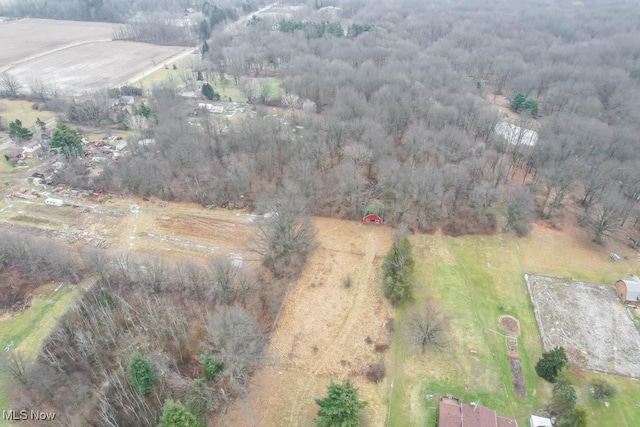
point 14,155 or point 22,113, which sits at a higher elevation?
point 22,113

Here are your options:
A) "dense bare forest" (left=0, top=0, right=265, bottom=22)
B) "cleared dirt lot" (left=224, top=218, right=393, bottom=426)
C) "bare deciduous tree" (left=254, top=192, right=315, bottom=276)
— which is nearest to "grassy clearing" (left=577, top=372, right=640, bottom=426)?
"cleared dirt lot" (left=224, top=218, right=393, bottom=426)

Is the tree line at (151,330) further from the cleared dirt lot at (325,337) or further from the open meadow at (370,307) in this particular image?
the open meadow at (370,307)

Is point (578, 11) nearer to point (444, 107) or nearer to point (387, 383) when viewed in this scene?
point (444, 107)

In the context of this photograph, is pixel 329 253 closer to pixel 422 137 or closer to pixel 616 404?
pixel 422 137

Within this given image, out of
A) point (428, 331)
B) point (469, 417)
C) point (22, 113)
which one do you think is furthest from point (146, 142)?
point (469, 417)

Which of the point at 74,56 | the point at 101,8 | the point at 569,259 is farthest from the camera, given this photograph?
the point at 101,8

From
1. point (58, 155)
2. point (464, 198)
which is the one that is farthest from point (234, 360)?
point (58, 155)
